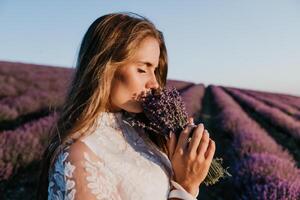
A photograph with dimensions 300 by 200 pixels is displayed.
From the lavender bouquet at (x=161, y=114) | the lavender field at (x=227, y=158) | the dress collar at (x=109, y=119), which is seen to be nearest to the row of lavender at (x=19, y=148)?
the lavender field at (x=227, y=158)

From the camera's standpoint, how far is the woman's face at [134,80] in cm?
175

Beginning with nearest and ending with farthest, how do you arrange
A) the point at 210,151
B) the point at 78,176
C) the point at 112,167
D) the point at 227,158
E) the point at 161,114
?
the point at 78,176 → the point at 112,167 → the point at 210,151 → the point at 161,114 → the point at 227,158

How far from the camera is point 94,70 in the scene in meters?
1.71

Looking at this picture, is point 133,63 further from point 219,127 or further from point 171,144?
point 219,127

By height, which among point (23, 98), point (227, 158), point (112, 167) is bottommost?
point (23, 98)

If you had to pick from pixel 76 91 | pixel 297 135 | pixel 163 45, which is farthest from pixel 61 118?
pixel 297 135

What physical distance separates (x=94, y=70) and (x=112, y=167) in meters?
0.33

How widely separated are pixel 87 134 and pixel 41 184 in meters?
0.32

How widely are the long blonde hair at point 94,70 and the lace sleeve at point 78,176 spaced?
0.14 m

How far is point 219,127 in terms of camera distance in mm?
12344

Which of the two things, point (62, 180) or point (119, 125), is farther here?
point (119, 125)

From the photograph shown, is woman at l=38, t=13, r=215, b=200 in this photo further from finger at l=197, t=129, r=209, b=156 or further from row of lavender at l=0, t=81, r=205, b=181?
row of lavender at l=0, t=81, r=205, b=181

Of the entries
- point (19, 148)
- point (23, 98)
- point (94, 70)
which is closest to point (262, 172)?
point (19, 148)

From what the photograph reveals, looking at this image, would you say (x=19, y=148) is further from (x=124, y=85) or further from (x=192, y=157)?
(x=192, y=157)
